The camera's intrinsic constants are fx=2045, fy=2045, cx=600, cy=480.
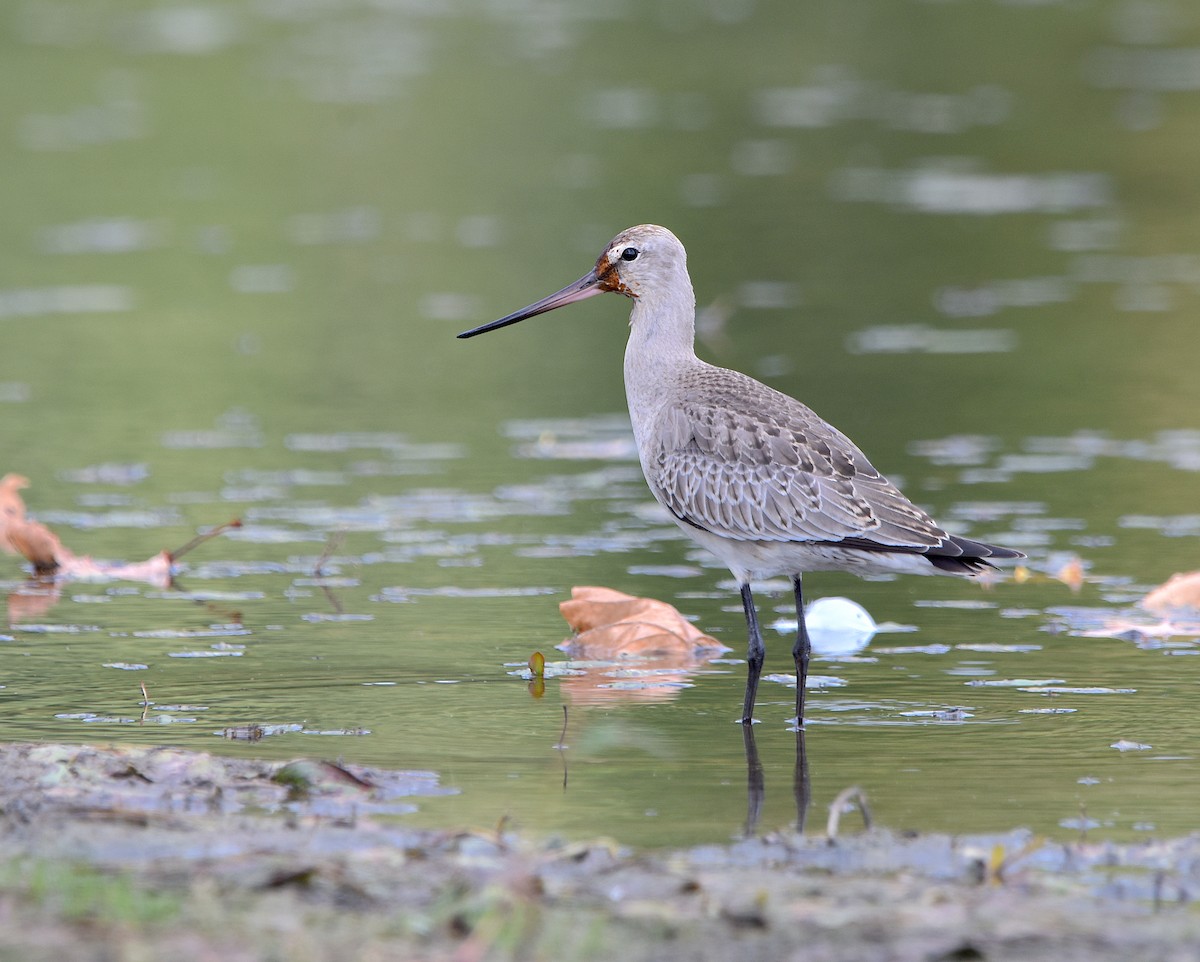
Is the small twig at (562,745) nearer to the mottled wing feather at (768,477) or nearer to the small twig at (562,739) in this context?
the small twig at (562,739)

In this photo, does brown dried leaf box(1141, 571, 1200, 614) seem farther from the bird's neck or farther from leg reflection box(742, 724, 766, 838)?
leg reflection box(742, 724, 766, 838)

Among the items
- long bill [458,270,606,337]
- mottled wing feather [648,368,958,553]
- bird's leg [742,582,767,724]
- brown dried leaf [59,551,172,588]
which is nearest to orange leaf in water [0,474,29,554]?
brown dried leaf [59,551,172,588]

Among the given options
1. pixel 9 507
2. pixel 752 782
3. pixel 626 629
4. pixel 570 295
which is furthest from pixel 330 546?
pixel 752 782

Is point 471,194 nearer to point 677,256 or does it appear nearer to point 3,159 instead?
point 3,159

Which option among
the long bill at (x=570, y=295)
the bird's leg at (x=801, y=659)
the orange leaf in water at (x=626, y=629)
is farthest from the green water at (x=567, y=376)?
the long bill at (x=570, y=295)

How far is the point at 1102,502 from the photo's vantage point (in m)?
10.8

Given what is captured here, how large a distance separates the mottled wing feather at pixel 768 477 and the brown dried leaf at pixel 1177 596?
1664 mm

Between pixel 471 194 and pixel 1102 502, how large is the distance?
10701 millimetres

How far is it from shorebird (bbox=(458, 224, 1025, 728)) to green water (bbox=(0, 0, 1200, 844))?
503 mm

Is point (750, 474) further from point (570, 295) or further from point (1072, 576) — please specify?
point (1072, 576)

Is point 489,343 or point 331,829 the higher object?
point 489,343

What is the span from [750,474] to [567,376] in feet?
20.6

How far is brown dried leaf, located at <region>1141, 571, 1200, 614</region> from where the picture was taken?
874cm

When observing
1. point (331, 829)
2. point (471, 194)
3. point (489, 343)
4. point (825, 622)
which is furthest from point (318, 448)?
point (471, 194)
